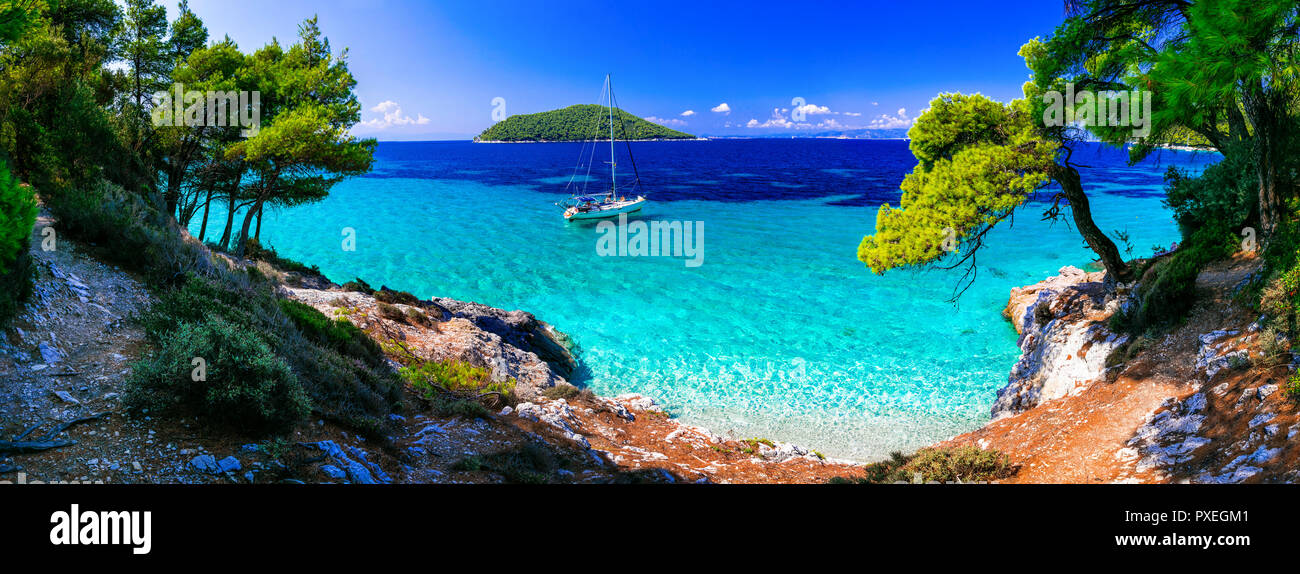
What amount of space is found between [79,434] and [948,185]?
15.6 metres

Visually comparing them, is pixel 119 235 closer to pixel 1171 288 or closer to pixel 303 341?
pixel 303 341

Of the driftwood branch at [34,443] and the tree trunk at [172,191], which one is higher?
the tree trunk at [172,191]

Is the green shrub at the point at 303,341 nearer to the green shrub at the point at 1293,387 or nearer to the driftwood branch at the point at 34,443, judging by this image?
the driftwood branch at the point at 34,443

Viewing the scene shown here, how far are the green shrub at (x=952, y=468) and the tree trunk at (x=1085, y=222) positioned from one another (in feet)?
25.2

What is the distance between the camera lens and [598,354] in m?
19.5

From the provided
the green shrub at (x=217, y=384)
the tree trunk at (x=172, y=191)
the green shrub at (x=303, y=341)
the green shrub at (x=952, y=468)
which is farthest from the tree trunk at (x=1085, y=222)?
the tree trunk at (x=172, y=191)

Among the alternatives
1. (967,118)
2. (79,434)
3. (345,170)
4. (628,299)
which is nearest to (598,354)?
(628,299)

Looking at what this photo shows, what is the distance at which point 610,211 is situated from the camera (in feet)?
166

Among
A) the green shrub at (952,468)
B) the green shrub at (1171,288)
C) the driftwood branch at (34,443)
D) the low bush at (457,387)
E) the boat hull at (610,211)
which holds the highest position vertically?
the boat hull at (610,211)

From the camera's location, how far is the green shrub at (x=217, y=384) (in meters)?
5.88

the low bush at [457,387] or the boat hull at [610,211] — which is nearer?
the low bush at [457,387]

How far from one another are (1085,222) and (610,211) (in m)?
40.2

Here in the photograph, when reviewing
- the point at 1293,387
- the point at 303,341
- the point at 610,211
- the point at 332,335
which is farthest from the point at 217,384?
the point at 610,211
